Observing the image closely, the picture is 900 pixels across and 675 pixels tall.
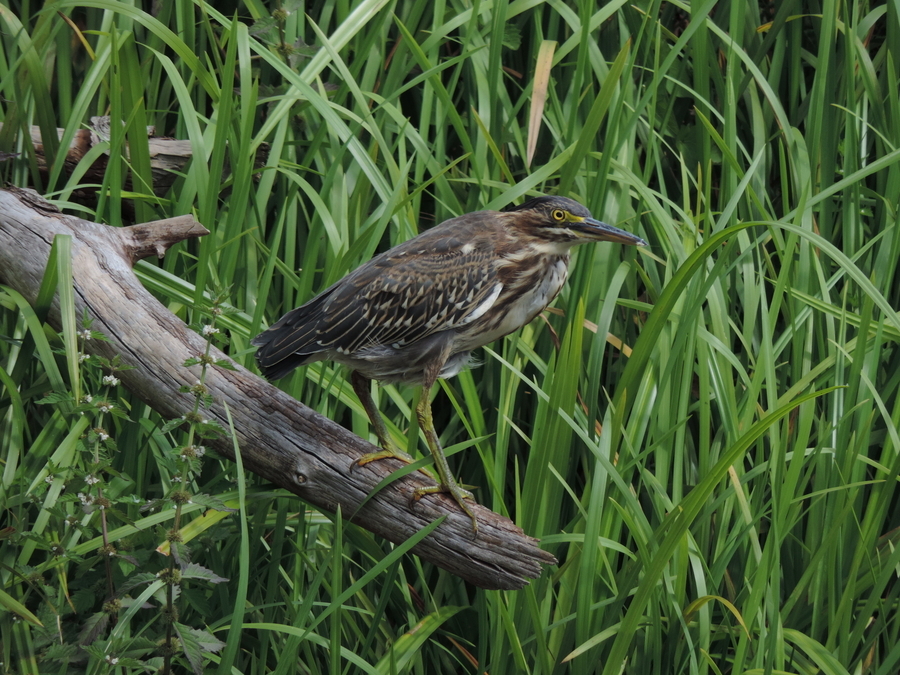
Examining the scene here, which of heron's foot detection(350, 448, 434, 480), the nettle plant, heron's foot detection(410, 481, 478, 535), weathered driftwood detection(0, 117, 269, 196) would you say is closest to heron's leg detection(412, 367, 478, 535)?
heron's foot detection(410, 481, 478, 535)

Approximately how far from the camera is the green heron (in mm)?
2326

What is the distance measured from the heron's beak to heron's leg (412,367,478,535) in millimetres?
510

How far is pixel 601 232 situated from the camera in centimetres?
230

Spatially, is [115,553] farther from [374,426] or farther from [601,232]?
[601,232]

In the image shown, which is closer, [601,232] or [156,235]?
[601,232]

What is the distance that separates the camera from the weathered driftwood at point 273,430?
7.23ft

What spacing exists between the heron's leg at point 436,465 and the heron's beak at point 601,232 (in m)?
0.51

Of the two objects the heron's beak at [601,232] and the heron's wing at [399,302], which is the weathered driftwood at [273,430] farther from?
the heron's beak at [601,232]

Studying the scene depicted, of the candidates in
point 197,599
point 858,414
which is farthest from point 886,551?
point 197,599

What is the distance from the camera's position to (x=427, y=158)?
2826 millimetres

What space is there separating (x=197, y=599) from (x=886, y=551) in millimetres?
1918

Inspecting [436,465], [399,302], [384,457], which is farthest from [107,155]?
[436,465]

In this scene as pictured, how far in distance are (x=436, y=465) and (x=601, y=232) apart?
0.72 meters

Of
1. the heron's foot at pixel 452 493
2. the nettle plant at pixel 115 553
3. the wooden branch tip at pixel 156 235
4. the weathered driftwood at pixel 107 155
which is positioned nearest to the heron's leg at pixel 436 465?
the heron's foot at pixel 452 493
